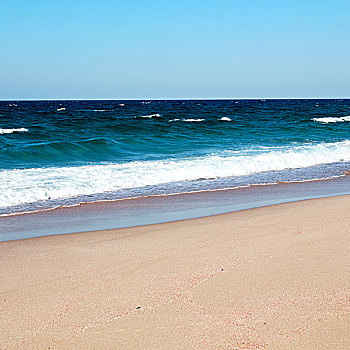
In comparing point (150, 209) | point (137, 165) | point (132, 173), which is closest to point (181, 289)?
point (150, 209)

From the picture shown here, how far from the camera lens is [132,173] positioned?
11.3 m

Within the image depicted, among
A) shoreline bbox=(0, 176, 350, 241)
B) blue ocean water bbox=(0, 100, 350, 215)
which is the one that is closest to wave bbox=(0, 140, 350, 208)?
blue ocean water bbox=(0, 100, 350, 215)

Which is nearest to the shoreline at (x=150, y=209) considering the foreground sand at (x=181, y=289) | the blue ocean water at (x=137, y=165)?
the blue ocean water at (x=137, y=165)

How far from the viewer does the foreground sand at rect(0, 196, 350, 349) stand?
9.64 feet

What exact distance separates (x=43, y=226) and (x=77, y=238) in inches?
41.3

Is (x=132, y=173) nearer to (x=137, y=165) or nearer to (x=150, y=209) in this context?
(x=137, y=165)

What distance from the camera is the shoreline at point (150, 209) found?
6.28 metres

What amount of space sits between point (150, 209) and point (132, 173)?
3919 mm

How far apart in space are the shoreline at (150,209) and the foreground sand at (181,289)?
73 cm

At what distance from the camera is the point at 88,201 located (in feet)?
26.8

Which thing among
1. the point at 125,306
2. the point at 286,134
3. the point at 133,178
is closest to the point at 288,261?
the point at 125,306

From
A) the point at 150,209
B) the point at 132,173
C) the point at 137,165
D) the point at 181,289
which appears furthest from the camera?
the point at 137,165

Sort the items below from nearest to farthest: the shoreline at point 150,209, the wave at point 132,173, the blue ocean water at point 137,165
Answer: the shoreline at point 150,209
the wave at point 132,173
the blue ocean water at point 137,165

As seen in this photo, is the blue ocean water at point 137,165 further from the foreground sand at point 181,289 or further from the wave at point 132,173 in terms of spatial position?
the foreground sand at point 181,289
